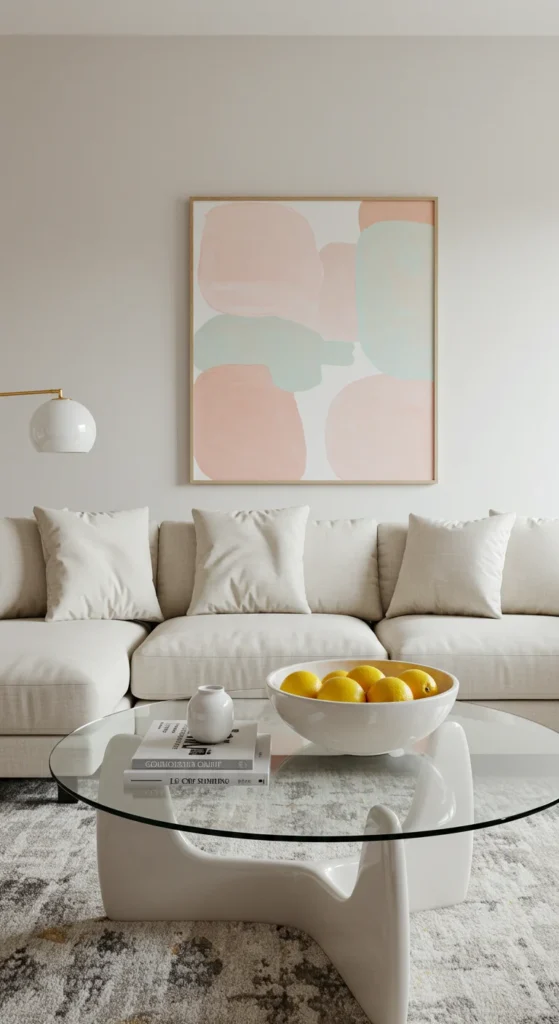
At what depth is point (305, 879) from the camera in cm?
166

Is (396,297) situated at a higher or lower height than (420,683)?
higher

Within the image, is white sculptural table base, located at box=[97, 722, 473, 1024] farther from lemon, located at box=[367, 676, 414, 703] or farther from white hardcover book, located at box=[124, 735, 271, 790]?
lemon, located at box=[367, 676, 414, 703]

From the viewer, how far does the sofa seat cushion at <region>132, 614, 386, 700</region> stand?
2.68 m

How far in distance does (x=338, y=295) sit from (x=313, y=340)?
23cm

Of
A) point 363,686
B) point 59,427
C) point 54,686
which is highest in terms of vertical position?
point 59,427

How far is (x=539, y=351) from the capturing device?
379cm

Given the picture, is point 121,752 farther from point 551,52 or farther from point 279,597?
point 551,52

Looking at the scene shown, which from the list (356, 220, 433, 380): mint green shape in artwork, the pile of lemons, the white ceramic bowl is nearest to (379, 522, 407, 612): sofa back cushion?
(356, 220, 433, 380): mint green shape in artwork

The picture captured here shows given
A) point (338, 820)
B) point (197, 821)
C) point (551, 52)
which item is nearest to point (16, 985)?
point (197, 821)

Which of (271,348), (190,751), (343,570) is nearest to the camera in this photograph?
(190,751)

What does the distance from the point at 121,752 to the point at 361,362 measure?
2.55 metres

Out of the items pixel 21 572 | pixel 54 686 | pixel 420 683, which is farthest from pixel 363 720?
pixel 21 572

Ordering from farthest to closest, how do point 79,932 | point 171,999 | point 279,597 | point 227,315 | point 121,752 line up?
point 227,315, point 279,597, point 79,932, point 121,752, point 171,999

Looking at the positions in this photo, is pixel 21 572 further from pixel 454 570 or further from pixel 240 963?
pixel 240 963
